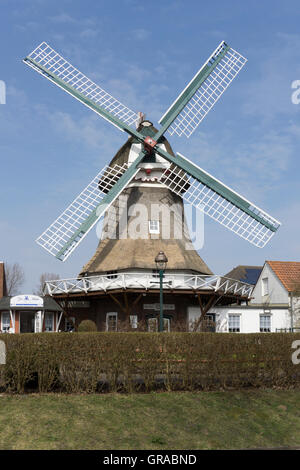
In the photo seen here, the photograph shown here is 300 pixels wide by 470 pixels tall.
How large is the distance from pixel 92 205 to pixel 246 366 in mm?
13690

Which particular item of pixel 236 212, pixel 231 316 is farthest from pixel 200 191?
pixel 231 316

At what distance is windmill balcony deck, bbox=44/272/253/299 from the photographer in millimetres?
24891

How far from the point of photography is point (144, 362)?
1455 centimetres

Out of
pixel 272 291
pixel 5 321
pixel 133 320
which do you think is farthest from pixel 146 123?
pixel 272 291

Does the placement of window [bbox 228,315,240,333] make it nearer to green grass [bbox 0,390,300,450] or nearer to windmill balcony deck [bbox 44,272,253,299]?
windmill balcony deck [bbox 44,272,253,299]

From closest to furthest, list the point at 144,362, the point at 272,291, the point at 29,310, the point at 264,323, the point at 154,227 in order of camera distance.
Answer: the point at 144,362 → the point at 154,227 → the point at 264,323 → the point at 29,310 → the point at 272,291

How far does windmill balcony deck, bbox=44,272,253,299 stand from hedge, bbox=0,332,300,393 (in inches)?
363

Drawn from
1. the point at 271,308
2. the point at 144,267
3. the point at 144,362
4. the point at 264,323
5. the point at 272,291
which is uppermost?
the point at 144,267

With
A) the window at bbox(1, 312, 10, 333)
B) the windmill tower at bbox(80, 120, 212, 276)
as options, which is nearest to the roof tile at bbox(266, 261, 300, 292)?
the windmill tower at bbox(80, 120, 212, 276)

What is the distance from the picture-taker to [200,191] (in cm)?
2753

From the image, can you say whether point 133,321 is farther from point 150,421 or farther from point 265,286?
point 265,286

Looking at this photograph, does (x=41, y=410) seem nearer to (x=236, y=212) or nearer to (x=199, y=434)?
(x=199, y=434)

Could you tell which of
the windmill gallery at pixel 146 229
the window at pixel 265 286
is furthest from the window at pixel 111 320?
the window at pixel 265 286

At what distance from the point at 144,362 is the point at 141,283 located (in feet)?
33.7
